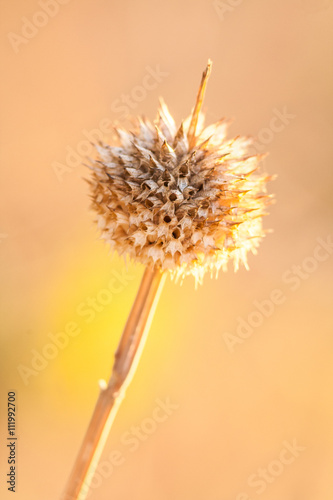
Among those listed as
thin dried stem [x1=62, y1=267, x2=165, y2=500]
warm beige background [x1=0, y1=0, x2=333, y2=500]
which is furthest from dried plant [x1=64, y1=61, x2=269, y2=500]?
warm beige background [x1=0, y1=0, x2=333, y2=500]

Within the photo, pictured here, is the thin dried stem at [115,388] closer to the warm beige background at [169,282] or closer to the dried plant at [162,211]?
the dried plant at [162,211]

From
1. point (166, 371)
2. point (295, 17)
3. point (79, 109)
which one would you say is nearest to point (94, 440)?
point (166, 371)

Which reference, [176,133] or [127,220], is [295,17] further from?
[127,220]

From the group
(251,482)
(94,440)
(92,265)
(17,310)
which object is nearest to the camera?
(94,440)

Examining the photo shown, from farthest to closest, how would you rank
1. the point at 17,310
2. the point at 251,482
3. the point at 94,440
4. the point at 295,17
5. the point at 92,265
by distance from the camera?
the point at 295,17
the point at 92,265
the point at 17,310
the point at 251,482
the point at 94,440

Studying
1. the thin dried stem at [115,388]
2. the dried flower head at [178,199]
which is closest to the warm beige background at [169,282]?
the thin dried stem at [115,388]

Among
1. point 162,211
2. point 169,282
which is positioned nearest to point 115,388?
point 162,211
